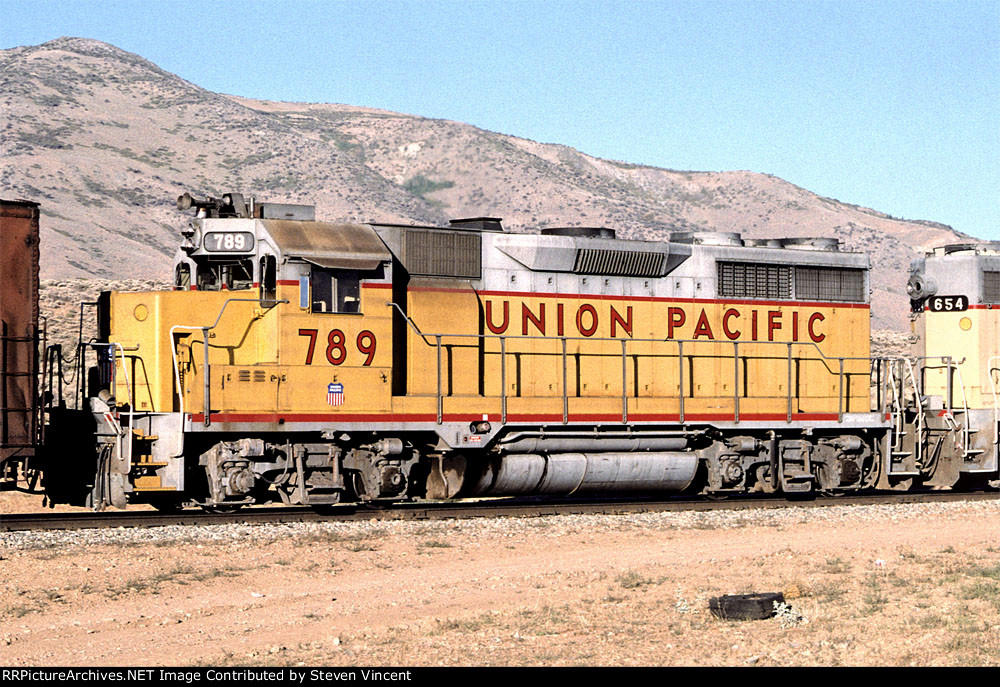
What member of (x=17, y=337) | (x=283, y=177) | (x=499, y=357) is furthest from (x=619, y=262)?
(x=283, y=177)

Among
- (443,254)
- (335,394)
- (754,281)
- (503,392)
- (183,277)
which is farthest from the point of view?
(754,281)

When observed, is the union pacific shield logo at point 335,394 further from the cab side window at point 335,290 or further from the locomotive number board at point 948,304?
the locomotive number board at point 948,304

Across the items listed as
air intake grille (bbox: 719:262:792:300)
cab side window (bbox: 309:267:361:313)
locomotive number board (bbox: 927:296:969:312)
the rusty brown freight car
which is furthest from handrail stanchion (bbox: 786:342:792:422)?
the rusty brown freight car

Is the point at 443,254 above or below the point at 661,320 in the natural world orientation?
above

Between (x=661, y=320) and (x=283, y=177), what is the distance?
414 feet

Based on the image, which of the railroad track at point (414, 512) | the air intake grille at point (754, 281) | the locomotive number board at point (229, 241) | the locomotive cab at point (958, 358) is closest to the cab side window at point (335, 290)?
the locomotive number board at point (229, 241)

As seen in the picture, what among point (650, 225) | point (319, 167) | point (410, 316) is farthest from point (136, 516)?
point (650, 225)

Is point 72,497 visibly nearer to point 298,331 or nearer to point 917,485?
point 298,331

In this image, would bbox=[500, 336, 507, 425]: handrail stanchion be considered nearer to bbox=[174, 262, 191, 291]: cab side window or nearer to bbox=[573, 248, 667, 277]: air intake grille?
bbox=[573, 248, 667, 277]: air intake grille

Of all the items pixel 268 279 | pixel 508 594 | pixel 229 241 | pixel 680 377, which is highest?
pixel 229 241

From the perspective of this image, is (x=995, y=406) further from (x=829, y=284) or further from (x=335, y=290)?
(x=335, y=290)

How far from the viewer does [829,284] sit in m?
19.6

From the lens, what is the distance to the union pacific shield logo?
15.7m

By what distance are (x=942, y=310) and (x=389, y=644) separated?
51.3 feet
